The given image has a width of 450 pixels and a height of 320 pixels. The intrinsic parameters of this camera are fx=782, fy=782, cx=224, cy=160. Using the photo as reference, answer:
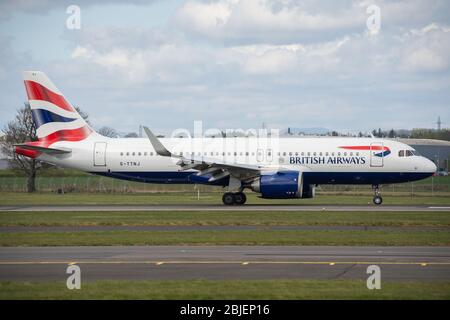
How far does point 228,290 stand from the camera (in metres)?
15.2

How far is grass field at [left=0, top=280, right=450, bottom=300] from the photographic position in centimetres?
1455

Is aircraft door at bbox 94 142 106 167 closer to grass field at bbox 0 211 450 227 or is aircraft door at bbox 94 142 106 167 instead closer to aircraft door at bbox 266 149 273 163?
grass field at bbox 0 211 450 227

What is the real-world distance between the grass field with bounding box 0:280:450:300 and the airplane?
2418cm

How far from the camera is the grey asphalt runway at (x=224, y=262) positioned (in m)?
17.3

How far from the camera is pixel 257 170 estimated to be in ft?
135

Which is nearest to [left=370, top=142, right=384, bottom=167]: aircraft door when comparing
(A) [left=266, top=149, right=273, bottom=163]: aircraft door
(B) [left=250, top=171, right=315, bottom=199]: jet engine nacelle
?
(B) [left=250, top=171, right=315, bottom=199]: jet engine nacelle

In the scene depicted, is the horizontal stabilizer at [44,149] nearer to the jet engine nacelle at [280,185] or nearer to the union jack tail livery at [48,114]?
the union jack tail livery at [48,114]

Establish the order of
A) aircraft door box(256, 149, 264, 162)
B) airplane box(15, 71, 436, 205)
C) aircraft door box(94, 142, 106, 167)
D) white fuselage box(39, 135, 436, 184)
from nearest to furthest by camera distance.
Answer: airplane box(15, 71, 436, 205)
white fuselage box(39, 135, 436, 184)
aircraft door box(256, 149, 264, 162)
aircraft door box(94, 142, 106, 167)

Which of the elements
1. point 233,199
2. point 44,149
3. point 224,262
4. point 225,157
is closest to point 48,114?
point 44,149

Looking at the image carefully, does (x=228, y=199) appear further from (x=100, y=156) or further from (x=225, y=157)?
(x=100, y=156)

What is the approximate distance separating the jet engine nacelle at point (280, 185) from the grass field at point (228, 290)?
928 inches
